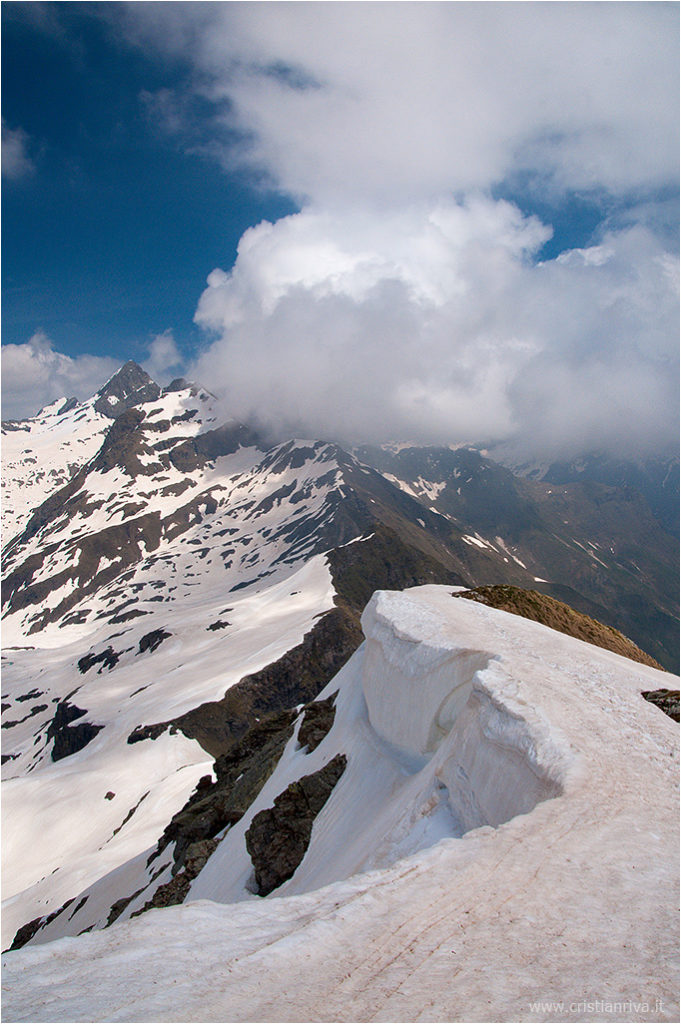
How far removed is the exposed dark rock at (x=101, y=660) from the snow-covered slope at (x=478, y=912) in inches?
5706

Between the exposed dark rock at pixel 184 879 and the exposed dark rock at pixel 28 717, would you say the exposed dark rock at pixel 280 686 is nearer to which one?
the exposed dark rock at pixel 184 879

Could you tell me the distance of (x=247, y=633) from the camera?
116 meters

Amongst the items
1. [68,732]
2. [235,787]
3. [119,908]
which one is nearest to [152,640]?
[68,732]

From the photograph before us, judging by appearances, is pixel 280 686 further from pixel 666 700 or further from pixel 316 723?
pixel 666 700

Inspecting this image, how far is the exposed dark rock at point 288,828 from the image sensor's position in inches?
673

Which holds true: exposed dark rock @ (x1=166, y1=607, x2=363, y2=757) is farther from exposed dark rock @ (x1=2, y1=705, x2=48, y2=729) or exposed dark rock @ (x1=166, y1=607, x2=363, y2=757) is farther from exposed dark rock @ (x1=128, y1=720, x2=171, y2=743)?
exposed dark rock @ (x1=2, y1=705, x2=48, y2=729)

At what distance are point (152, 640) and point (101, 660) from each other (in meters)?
24.6

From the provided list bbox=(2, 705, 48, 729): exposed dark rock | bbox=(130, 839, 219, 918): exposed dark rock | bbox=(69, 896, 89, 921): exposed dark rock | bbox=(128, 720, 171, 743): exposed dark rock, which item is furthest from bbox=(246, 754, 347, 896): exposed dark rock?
bbox=(2, 705, 48, 729): exposed dark rock

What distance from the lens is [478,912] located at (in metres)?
6.35

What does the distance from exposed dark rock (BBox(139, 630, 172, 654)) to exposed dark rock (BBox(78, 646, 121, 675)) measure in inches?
424

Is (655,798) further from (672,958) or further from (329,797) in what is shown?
(329,797)

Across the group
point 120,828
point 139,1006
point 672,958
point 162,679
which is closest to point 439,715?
point 672,958

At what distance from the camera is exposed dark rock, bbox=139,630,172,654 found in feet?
424

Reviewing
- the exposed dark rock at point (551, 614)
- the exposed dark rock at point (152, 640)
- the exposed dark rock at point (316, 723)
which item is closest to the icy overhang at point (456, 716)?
the exposed dark rock at point (316, 723)
